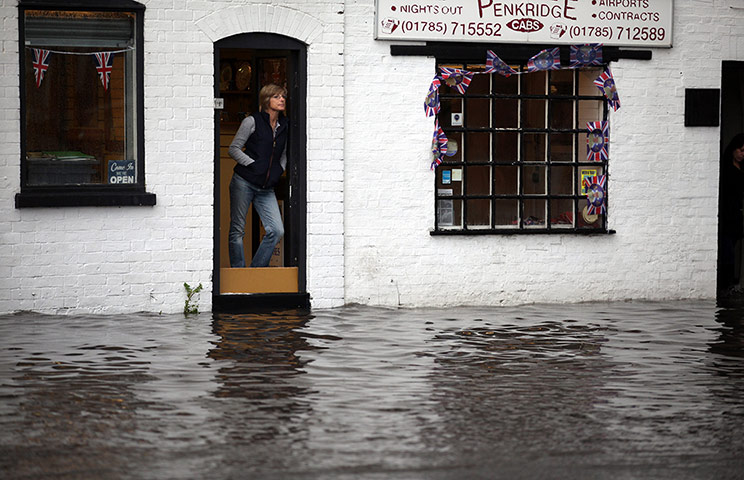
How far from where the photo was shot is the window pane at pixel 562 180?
1362 cm

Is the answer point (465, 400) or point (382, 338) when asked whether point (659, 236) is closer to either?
point (382, 338)

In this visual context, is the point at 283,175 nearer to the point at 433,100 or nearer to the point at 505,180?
the point at 433,100

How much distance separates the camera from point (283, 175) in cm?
1342

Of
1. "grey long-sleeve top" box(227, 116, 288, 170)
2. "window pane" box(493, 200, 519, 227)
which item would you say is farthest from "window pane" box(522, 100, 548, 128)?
"grey long-sleeve top" box(227, 116, 288, 170)

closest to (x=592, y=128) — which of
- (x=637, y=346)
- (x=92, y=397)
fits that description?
(x=637, y=346)

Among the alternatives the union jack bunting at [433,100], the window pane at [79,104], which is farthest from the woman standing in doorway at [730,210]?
the window pane at [79,104]

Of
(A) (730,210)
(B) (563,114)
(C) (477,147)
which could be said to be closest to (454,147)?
(C) (477,147)

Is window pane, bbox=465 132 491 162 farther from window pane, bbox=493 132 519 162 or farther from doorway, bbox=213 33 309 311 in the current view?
doorway, bbox=213 33 309 311

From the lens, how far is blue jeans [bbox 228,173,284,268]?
12891 mm

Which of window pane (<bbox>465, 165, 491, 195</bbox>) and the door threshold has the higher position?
window pane (<bbox>465, 165, 491, 195</bbox>)

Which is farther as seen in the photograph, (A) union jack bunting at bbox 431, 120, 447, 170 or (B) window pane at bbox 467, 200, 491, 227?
(B) window pane at bbox 467, 200, 491, 227

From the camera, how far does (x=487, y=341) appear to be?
10594mm

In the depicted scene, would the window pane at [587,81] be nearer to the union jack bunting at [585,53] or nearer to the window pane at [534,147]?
the union jack bunting at [585,53]

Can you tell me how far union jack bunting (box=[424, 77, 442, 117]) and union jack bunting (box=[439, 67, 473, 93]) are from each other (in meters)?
0.14
